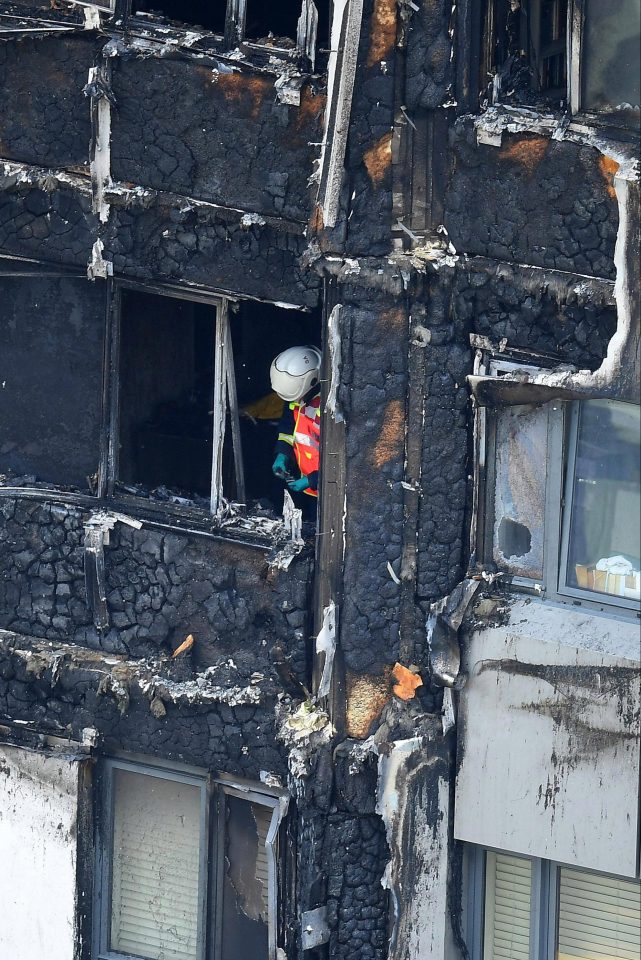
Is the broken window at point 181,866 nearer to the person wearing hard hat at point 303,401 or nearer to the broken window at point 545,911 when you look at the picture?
the broken window at point 545,911

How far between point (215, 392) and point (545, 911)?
3.41m

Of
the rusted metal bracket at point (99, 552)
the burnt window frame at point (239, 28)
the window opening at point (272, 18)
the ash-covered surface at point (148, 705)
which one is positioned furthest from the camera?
the window opening at point (272, 18)

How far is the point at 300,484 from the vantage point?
349 inches

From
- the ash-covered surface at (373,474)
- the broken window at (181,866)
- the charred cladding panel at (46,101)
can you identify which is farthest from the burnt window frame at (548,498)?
the charred cladding panel at (46,101)

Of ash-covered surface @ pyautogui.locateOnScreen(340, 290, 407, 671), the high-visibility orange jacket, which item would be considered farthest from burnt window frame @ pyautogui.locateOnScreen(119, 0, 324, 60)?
the high-visibility orange jacket

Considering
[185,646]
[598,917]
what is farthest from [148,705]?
[598,917]

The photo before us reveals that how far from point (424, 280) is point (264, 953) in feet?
13.1

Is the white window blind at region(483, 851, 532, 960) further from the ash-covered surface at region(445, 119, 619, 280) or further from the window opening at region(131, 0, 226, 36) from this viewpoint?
the window opening at region(131, 0, 226, 36)

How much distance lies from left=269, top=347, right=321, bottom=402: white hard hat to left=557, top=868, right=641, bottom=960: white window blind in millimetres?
2998

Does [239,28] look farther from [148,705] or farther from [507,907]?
[507,907]

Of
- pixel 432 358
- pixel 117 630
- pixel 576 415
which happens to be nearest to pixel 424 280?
pixel 432 358

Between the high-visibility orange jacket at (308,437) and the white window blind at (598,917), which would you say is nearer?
the white window blind at (598,917)

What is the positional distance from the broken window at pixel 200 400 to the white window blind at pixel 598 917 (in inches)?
107

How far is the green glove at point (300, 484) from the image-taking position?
8850 mm
